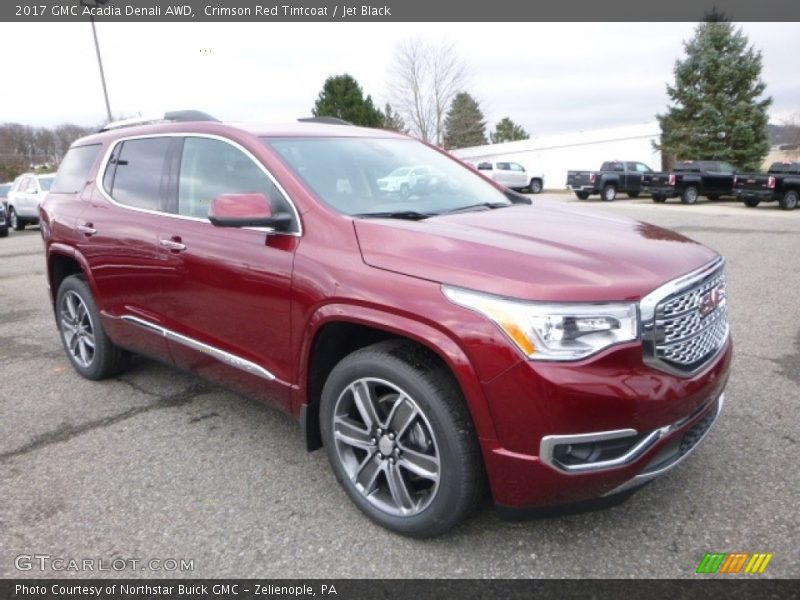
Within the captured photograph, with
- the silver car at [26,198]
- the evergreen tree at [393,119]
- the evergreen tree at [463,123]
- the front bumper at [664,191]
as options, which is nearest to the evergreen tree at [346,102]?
the evergreen tree at [393,119]

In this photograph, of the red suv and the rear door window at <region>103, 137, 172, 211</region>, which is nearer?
the red suv

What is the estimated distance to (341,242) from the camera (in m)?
2.68

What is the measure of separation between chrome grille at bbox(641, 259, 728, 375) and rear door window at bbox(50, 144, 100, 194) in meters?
4.06

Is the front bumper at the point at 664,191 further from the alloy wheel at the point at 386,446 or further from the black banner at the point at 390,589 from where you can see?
the alloy wheel at the point at 386,446

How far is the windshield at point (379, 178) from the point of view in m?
3.04

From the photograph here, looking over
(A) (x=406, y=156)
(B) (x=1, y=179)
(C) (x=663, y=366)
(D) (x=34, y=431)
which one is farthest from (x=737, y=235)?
(B) (x=1, y=179)

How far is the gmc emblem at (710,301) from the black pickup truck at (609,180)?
83.8 feet

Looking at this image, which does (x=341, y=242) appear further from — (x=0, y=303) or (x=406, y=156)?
(x=0, y=303)

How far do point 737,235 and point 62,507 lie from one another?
1315 centimetres

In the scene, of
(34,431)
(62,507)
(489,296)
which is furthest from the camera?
(34,431)

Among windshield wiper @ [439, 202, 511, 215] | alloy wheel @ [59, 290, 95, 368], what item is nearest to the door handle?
alloy wheel @ [59, 290, 95, 368]

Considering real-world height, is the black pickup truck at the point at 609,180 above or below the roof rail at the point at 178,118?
below

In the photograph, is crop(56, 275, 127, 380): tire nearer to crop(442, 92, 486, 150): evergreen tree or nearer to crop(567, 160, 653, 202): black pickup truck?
crop(567, 160, 653, 202): black pickup truck

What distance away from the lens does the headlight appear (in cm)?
215
